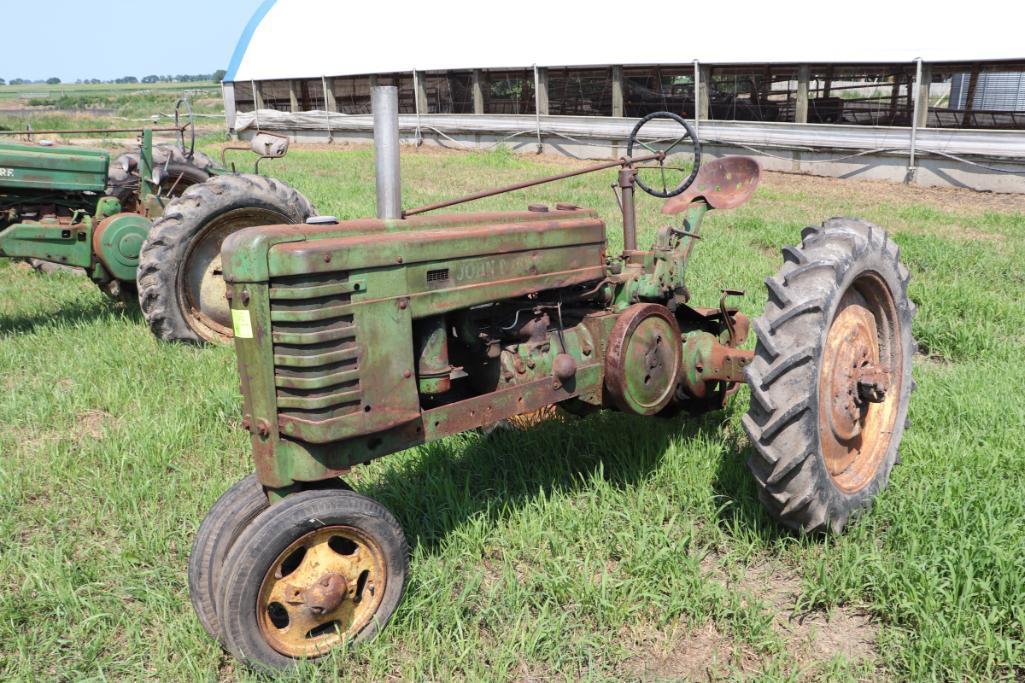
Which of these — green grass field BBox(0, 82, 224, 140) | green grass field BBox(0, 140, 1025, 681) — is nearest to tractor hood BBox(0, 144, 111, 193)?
green grass field BBox(0, 140, 1025, 681)

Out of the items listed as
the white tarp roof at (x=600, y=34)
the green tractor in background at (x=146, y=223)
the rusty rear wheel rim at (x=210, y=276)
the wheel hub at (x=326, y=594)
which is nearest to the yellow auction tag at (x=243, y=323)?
the wheel hub at (x=326, y=594)

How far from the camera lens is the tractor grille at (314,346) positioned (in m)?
2.54

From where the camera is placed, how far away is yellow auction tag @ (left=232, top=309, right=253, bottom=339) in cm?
257

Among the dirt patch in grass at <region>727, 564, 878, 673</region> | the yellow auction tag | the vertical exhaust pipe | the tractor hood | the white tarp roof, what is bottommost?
the dirt patch in grass at <region>727, 564, 878, 673</region>

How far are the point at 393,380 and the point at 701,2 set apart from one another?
1453cm

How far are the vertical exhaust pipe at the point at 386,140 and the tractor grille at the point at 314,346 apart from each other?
0.45m

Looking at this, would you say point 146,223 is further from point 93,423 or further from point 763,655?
point 763,655

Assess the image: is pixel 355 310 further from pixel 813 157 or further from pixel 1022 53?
pixel 813 157

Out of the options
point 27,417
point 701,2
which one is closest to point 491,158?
point 701,2

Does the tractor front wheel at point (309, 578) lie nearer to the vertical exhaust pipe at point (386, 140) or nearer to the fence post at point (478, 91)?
the vertical exhaust pipe at point (386, 140)

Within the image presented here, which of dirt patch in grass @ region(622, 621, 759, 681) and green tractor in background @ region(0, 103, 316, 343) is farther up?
green tractor in background @ region(0, 103, 316, 343)

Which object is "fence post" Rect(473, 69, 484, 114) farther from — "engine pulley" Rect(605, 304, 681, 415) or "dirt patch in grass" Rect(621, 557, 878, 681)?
"dirt patch in grass" Rect(621, 557, 878, 681)

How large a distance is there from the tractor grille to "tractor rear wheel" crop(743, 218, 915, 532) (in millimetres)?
1409

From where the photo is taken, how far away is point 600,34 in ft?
55.5
